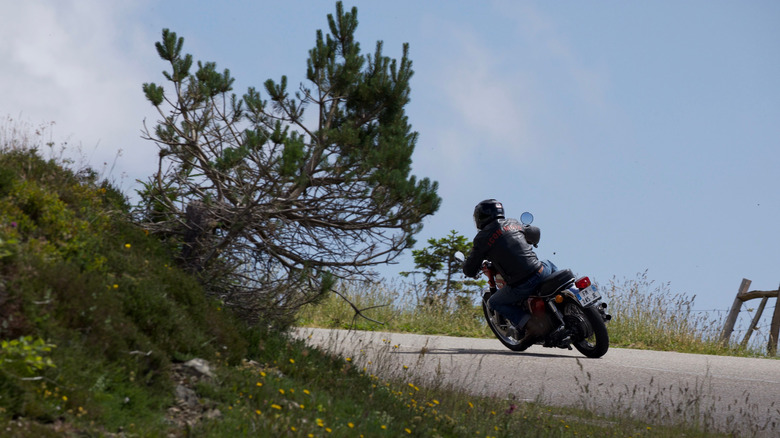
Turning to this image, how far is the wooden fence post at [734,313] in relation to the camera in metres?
15.2

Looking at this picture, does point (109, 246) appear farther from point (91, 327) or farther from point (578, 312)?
point (578, 312)

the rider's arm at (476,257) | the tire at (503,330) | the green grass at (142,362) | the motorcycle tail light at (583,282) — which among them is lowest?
the green grass at (142,362)

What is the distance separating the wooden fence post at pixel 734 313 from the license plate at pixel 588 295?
690 cm

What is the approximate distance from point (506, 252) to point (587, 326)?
5.04 feet

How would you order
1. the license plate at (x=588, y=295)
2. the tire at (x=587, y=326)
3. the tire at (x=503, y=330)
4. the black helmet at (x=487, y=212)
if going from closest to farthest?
1. the license plate at (x=588, y=295)
2. the tire at (x=587, y=326)
3. the black helmet at (x=487, y=212)
4. the tire at (x=503, y=330)

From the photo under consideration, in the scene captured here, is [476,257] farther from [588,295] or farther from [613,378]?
[613,378]

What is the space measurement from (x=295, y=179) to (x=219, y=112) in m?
2.57

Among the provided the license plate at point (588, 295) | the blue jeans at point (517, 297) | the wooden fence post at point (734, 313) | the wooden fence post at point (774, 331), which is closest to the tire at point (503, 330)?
the blue jeans at point (517, 297)

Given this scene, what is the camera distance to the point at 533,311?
1006 centimetres

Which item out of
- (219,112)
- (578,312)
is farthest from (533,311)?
(219,112)

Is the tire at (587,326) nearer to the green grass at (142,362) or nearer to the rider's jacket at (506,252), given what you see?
the rider's jacket at (506,252)

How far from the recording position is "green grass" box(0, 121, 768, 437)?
14.1 feet

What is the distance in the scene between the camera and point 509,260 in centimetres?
1008

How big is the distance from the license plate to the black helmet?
1672 mm
